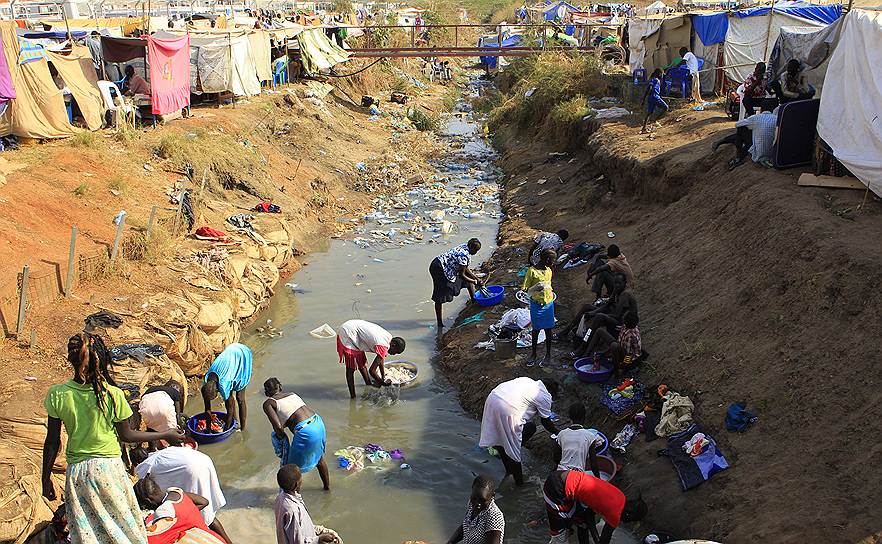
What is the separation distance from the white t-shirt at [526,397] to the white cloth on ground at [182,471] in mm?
2499

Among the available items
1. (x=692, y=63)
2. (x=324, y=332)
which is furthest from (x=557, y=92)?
(x=324, y=332)

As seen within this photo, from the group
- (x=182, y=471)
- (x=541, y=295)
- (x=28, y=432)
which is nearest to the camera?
(x=182, y=471)

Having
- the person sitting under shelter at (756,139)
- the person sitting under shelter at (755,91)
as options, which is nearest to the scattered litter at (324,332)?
the person sitting under shelter at (756,139)

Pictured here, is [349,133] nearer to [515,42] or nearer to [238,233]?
[238,233]

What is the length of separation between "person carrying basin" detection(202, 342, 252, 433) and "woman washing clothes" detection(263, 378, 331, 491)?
1.04 metres

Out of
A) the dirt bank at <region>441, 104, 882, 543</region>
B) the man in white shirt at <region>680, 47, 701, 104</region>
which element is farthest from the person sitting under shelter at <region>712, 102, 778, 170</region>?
the man in white shirt at <region>680, 47, 701, 104</region>

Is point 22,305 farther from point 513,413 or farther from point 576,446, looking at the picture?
point 576,446

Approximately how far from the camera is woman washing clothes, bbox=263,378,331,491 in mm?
6262

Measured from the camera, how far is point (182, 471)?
5348 mm

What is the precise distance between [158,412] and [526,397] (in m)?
3.18

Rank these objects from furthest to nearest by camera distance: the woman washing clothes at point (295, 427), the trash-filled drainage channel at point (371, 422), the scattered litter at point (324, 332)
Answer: the scattered litter at point (324, 332) → the trash-filled drainage channel at point (371, 422) → the woman washing clothes at point (295, 427)

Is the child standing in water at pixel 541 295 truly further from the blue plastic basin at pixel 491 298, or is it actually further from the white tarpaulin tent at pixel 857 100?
the white tarpaulin tent at pixel 857 100

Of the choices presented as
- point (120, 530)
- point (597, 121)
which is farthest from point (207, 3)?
point (120, 530)

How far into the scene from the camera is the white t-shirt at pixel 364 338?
8.11 metres
